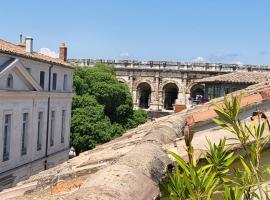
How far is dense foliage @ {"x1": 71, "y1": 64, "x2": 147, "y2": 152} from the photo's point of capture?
33000 mm

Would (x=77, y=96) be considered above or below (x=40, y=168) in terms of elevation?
above

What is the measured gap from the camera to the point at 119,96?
126 ft

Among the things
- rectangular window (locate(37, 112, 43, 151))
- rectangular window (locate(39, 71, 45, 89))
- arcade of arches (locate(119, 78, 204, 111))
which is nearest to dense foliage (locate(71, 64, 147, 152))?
rectangular window (locate(37, 112, 43, 151))

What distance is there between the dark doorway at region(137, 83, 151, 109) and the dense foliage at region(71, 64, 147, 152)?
14.5m

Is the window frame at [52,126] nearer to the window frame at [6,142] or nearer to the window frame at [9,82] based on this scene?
the window frame at [6,142]

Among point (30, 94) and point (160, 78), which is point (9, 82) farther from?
point (160, 78)

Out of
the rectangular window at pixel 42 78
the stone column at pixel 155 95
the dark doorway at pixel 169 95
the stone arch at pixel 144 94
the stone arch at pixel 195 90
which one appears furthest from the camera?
the stone arch at pixel 144 94

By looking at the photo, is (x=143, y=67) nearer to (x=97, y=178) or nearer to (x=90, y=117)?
(x=90, y=117)

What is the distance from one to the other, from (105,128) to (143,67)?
74.5ft

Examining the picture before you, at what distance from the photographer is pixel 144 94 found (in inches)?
2293

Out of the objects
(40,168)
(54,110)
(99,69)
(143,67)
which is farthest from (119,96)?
(143,67)

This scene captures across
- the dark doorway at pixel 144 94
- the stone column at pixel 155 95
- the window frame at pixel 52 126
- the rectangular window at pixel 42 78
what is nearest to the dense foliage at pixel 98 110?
the window frame at pixel 52 126

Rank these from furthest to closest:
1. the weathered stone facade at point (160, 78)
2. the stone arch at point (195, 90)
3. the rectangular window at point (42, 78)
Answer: the stone arch at point (195, 90)
the weathered stone facade at point (160, 78)
the rectangular window at point (42, 78)

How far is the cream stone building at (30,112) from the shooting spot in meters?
21.0
